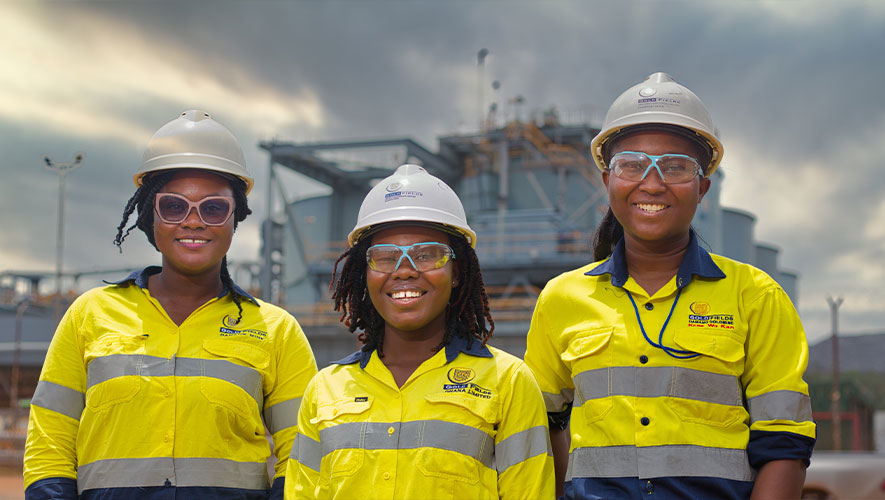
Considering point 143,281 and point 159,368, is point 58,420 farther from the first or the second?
point 143,281

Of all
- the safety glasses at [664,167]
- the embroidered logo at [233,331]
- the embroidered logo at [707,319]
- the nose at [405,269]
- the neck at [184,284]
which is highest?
the safety glasses at [664,167]

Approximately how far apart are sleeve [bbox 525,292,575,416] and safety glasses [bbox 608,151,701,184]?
0.65 m

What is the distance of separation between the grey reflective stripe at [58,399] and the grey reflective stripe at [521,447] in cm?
181

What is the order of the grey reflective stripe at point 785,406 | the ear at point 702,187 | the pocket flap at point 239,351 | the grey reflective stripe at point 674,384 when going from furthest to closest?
the pocket flap at point 239,351
the ear at point 702,187
the grey reflective stripe at point 674,384
the grey reflective stripe at point 785,406

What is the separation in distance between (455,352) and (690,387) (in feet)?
2.92

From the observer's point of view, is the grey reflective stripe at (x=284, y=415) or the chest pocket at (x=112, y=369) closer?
the chest pocket at (x=112, y=369)

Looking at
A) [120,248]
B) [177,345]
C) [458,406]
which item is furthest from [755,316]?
[120,248]

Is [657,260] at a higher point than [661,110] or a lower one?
lower

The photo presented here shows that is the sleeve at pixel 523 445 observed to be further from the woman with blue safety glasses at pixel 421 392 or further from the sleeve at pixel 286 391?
the sleeve at pixel 286 391

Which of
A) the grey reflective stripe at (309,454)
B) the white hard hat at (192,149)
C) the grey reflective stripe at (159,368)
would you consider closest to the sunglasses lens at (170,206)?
the white hard hat at (192,149)

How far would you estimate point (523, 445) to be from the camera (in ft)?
9.95

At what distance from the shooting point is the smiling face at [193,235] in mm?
3623

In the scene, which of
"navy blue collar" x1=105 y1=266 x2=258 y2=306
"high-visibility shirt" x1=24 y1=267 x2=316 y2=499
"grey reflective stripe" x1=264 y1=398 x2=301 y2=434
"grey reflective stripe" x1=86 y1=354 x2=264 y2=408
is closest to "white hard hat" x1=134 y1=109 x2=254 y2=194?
"navy blue collar" x1=105 y1=266 x2=258 y2=306

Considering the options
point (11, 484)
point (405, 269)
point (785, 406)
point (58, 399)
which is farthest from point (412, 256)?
point (11, 484)
